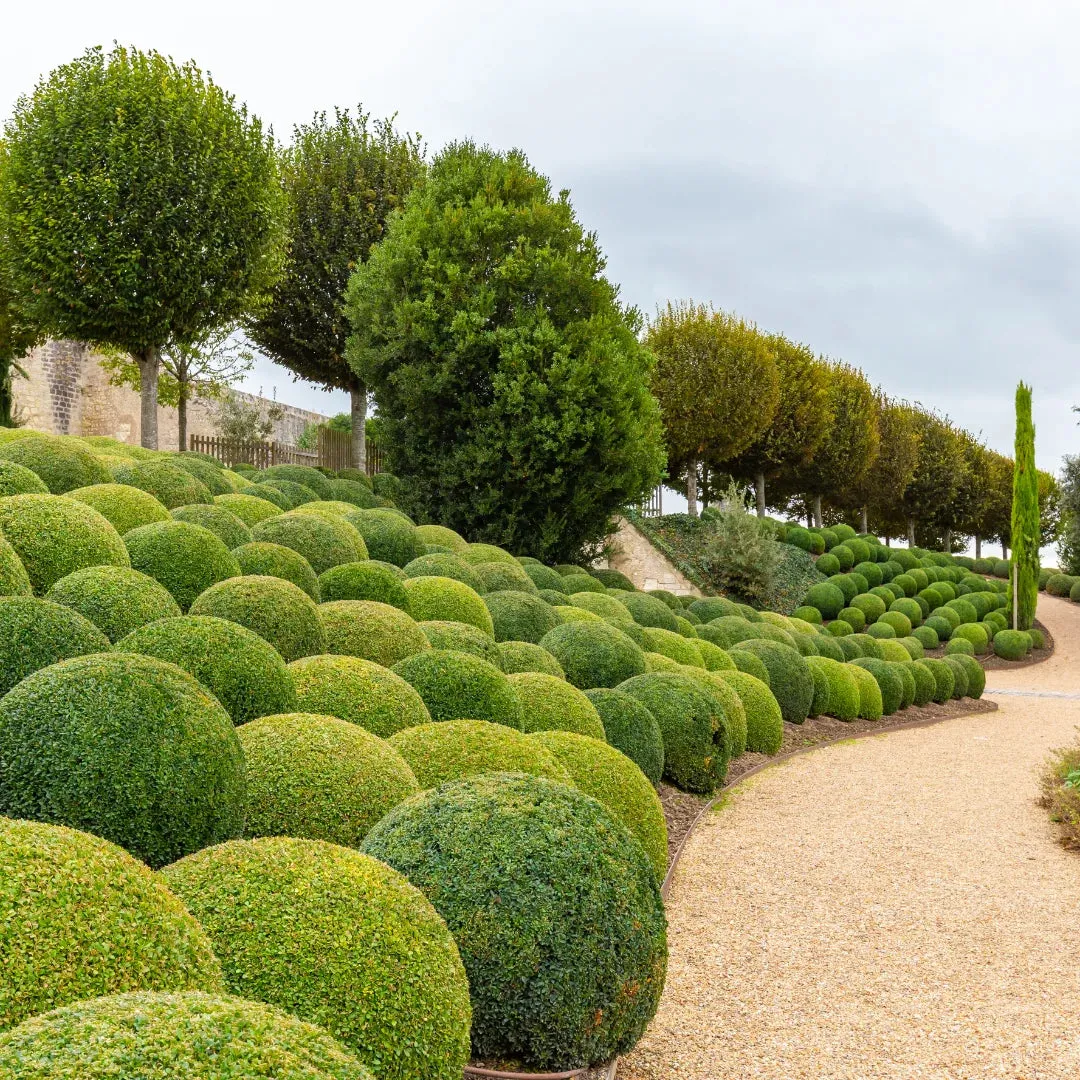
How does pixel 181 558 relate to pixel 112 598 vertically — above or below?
above

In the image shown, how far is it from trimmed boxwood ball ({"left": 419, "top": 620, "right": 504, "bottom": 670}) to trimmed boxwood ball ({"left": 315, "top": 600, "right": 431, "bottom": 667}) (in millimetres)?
229

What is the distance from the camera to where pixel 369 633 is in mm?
6387

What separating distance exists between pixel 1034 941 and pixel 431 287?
454 inches

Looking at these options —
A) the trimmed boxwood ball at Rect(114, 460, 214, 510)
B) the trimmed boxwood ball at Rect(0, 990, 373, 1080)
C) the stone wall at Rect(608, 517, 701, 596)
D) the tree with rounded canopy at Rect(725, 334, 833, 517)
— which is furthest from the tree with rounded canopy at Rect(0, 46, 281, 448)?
the tree with rounded canopy at Rect(725, 334, 833, 517)

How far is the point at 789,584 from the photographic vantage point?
25.1 meters

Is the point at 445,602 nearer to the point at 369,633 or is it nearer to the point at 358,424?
the point at 369,633

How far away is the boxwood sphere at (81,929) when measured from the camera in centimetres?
220

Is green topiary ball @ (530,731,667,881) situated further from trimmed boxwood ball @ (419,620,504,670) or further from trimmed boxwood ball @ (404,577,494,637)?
trimmed boxwood ball @ (404,577,494,637)

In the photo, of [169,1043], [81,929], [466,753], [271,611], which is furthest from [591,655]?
[169,1043]

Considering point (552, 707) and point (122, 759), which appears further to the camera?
point (552, 707)

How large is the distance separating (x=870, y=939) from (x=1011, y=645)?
72.4ft

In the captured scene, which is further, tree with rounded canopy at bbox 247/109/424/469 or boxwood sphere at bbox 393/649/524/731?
tree with rounded canopy at bbox 247/109/424/469

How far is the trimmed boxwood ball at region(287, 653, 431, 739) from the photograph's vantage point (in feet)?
16.7

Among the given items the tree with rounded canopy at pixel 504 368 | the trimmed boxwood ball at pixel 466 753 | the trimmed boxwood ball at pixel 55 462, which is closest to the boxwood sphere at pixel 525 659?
the trimmed boxwood ball at pixel 466 753
